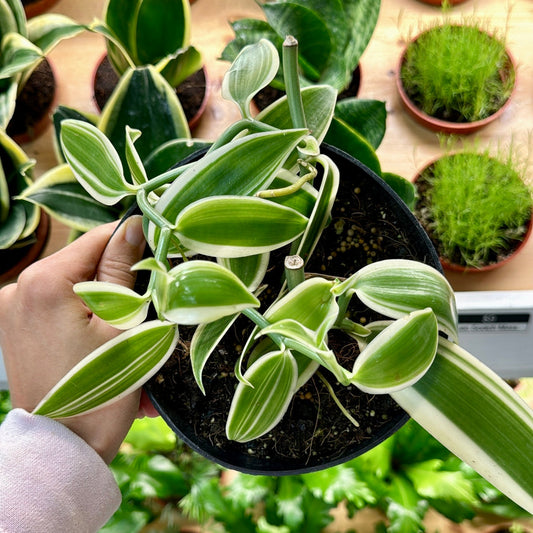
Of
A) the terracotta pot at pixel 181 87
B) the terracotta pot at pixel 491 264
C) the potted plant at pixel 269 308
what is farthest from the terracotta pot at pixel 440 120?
the potted plant at pixel 269 308

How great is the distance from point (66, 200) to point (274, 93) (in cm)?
35

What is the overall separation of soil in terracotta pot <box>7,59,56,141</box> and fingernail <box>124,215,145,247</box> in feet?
1.49

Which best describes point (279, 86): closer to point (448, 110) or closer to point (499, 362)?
point (448, 110)

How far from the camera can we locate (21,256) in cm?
83

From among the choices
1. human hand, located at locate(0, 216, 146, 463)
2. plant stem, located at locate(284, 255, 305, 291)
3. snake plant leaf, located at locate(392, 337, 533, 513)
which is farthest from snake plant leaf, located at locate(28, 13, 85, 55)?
snake plant leaf, located at locate(392, 337, 533, 513)

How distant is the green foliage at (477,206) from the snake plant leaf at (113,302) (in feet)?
1.62

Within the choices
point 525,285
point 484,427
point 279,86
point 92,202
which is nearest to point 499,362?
point 525,285

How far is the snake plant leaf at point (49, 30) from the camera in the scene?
792 millimetres

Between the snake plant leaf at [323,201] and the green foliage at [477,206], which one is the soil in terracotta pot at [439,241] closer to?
the green foliage at [477,206]

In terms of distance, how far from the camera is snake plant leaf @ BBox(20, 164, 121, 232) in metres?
0.68

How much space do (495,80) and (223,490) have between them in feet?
2.59

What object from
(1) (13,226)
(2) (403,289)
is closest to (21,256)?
(1) (13,226)

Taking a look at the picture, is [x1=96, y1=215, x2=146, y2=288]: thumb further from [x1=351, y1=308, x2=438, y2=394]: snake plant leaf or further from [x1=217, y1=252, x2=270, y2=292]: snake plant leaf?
[x1=351, y1=308, x2=438, y2=394]: snake plant leaf

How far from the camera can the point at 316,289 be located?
39cm
